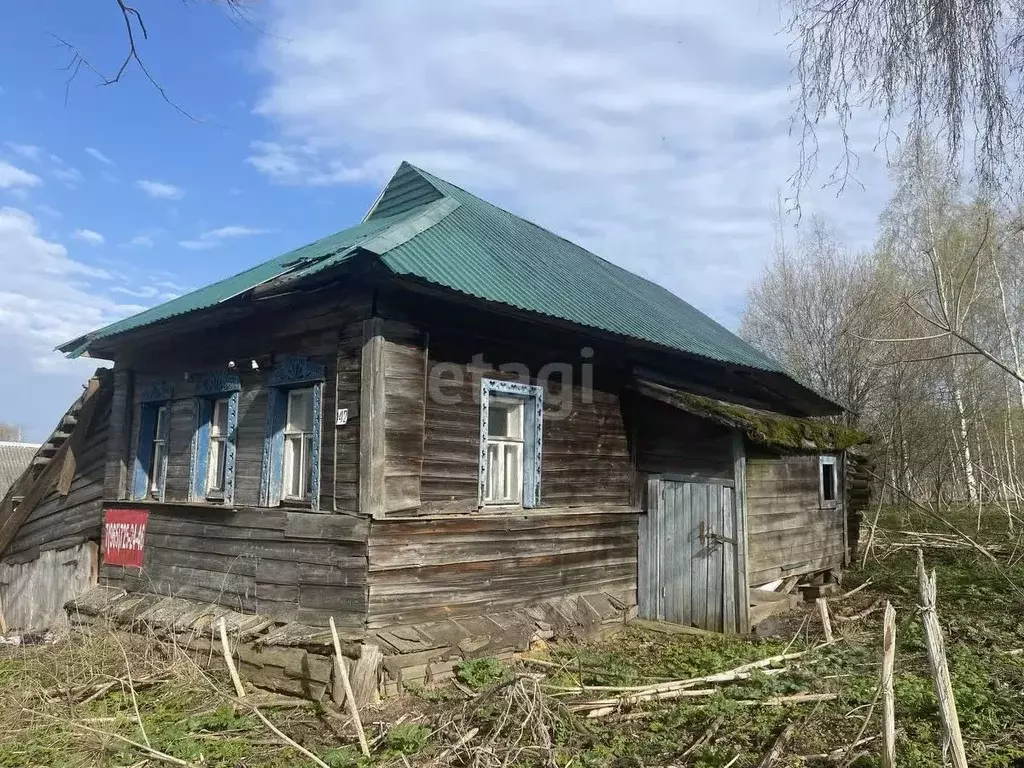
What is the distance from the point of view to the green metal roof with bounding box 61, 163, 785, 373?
305 inches

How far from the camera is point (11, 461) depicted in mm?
40438

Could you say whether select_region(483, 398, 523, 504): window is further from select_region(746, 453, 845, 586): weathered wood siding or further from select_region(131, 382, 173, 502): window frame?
select_region(131, 382, 173, 502): window frame

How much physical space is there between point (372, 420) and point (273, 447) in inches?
74.2

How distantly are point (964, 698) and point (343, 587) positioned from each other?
18.3 feet

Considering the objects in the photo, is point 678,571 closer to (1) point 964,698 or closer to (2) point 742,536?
(2) point 742,536

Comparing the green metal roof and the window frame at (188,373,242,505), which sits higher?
the green metal roof

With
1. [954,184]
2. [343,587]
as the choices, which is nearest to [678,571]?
[343,587]

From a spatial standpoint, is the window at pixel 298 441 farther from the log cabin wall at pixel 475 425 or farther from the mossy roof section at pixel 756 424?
the mossy roof section at pixel 756 424

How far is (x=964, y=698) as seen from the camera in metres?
6.06

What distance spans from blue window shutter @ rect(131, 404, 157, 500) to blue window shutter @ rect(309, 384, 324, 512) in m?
3.97

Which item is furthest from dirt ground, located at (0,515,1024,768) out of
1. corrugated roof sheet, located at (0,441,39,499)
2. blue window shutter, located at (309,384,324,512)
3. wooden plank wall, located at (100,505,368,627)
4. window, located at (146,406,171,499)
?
corrugated roof sheet, located at (0,441,39,499)

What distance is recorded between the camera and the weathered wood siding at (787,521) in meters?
10.1
